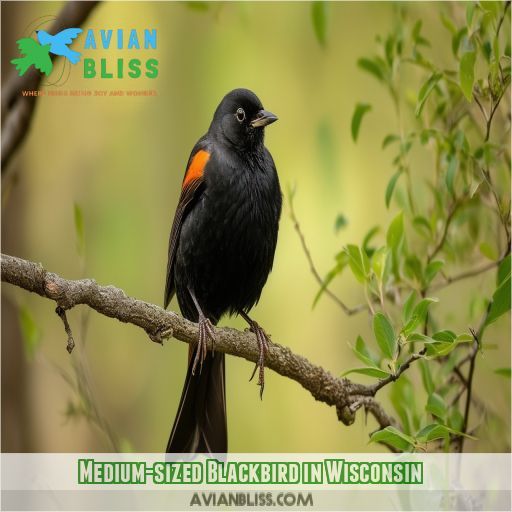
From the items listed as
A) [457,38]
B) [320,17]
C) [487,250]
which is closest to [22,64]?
[320,17]

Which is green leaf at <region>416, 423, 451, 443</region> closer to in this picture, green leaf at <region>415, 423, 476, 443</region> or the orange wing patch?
green leaf at <region>415, 423, 476, 443</region>

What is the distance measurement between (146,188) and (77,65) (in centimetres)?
92

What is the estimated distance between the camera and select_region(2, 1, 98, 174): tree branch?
9.57 ft

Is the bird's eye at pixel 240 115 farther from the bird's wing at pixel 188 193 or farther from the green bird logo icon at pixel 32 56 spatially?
the green bird logo icon at pixel 32 56

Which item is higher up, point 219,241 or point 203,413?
point 219,241

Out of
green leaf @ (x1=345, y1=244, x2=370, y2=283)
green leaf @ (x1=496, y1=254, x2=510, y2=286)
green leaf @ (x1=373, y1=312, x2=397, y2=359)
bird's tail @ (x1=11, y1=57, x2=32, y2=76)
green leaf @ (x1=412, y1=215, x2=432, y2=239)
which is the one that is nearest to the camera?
green leaf @ (x1=373, y1=312, x2=397, y2=359)

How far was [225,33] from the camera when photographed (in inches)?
156

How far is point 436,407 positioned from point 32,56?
6.90ft

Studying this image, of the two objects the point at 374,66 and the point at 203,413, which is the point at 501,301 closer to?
the point at 374,66

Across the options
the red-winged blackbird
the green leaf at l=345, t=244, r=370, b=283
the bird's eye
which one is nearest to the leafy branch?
the red-winged blackbird

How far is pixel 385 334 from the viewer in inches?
89.2

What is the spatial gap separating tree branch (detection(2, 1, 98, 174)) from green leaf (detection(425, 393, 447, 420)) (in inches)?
72.4

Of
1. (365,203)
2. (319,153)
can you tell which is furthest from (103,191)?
(365,203)

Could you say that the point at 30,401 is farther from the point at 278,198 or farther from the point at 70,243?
the point at 278,198
